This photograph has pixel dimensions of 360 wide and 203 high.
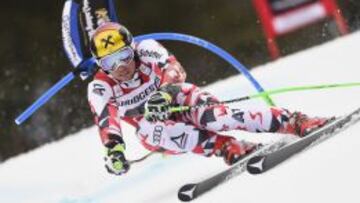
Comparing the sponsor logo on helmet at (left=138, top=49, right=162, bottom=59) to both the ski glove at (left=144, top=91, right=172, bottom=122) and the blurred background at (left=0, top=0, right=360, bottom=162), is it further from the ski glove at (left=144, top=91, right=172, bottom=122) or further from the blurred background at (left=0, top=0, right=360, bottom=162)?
the blurred background at (left=0, top=0, right=360, bottom=162)

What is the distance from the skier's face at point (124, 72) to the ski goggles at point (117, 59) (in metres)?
0.03

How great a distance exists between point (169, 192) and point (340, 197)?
248cm

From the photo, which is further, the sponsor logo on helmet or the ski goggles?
the sponsor logo on helmet

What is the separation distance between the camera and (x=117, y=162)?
6629 millimetres

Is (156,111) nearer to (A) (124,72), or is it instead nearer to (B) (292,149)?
(A) (124,72)

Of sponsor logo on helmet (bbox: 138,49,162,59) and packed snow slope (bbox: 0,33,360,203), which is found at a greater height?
sponsor logo on helmet (bbox: 138,49,162,59)

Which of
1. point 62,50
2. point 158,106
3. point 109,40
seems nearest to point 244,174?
point 158,106

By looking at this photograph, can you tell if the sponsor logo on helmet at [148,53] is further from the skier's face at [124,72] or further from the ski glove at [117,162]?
the ski glove at [117,162]

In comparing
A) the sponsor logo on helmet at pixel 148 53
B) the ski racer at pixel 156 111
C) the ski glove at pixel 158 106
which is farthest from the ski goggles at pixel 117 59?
the ski glove at pixel 158 106

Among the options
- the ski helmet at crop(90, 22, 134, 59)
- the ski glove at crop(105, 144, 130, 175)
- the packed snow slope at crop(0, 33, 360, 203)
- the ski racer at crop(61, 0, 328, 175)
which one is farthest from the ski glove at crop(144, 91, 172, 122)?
the packed snow slope at crop(0, 33, 360, 203)

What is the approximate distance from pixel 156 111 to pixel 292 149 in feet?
3.59

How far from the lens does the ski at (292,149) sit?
6281mm

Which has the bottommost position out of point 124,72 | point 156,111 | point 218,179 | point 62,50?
point 62,50

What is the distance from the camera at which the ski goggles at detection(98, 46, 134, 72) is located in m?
6.98
